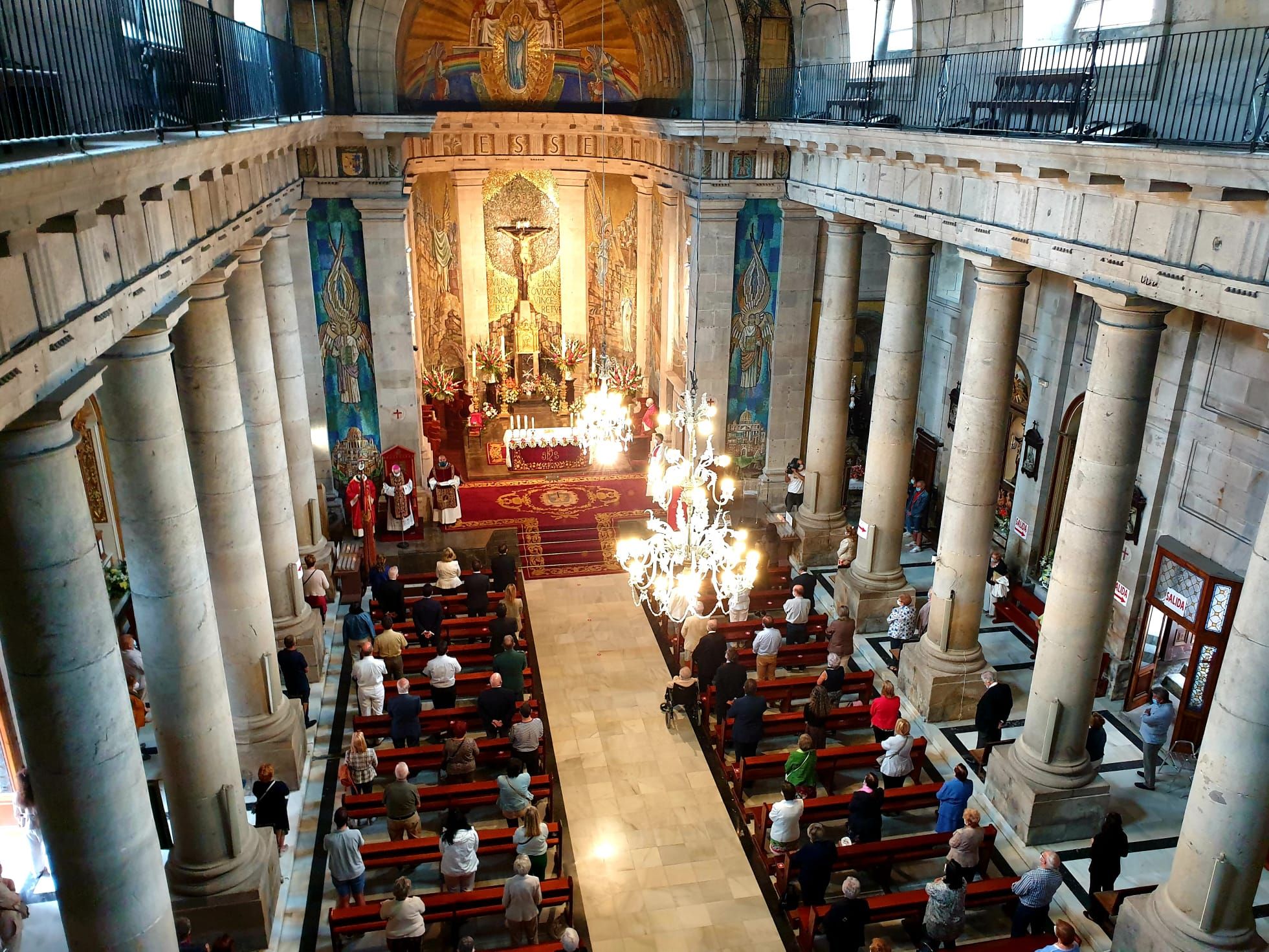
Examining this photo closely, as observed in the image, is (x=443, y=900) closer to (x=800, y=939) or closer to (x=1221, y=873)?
(x=800, y=939)

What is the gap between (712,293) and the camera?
17.3 m

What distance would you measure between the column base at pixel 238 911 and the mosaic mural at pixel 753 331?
11.5 m

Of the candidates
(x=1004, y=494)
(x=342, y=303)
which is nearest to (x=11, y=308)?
(x=342, y=303)

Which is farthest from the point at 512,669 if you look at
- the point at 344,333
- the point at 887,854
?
the point at 344,333

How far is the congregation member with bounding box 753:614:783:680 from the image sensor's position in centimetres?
1273

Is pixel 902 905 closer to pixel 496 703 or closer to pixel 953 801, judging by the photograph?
pixel 953 801

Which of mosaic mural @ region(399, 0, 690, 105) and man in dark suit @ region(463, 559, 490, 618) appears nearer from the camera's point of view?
man in dark suit @ region(463, 559, 490, 618)

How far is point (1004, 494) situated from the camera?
1598 cm

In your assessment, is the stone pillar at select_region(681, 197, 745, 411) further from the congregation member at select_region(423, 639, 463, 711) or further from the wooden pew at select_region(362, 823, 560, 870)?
the wooden pew at select_region(362, 823, 560, 870)

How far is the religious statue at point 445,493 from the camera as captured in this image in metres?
17.5

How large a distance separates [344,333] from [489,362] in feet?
24.3

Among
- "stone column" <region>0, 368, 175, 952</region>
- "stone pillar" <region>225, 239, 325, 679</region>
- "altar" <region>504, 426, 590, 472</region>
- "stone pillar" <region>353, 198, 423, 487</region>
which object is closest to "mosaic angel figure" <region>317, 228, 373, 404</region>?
"stone pillar" <region>353, 198, 423, 487</region>

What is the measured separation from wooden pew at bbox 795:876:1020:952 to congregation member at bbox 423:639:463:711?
4.99m

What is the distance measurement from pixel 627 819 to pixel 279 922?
11.9 feet
